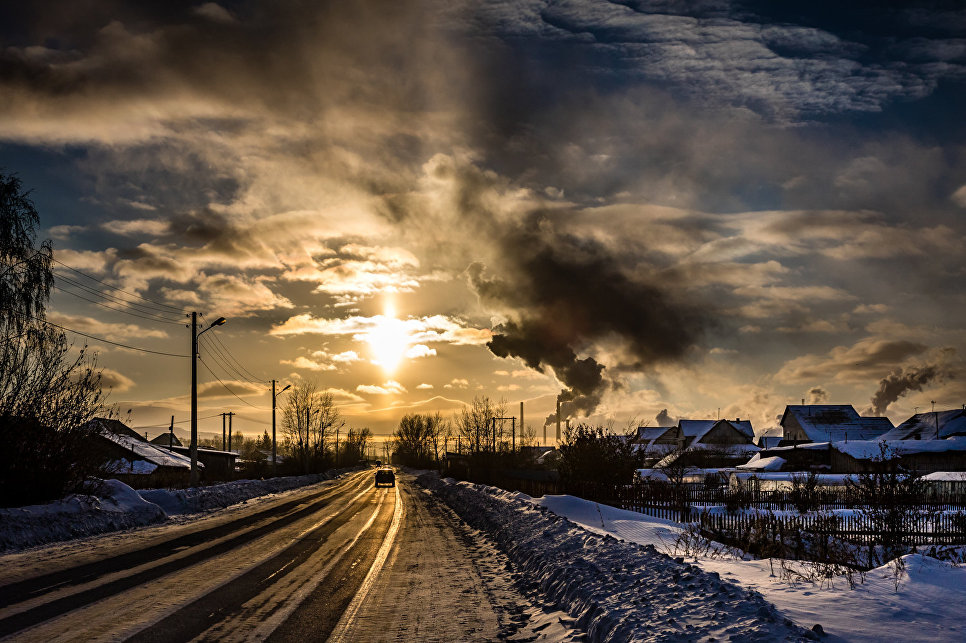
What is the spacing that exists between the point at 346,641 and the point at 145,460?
63.2 m

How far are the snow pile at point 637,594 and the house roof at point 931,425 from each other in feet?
271

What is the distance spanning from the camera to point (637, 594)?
8.48 meters

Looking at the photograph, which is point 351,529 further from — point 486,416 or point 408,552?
point 486,416

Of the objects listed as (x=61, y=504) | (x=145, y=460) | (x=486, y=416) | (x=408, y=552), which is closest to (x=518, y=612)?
(x=408, y=552)

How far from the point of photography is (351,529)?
68.7 feet

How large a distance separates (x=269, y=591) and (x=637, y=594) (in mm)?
5728

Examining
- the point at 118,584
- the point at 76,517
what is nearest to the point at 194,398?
the point at 76,517

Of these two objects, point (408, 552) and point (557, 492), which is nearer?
point (408, 552)

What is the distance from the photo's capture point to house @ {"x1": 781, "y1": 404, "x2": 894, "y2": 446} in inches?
3634

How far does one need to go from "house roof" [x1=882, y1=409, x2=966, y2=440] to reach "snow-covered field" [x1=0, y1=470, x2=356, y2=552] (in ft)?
269

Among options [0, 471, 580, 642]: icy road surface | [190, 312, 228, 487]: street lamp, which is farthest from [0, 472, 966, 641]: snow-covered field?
[190, 312, 228, 487]: street lamp

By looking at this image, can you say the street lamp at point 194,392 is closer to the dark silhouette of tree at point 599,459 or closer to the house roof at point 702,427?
the dark silhouette of tree at point 599,459

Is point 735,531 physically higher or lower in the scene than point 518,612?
lower

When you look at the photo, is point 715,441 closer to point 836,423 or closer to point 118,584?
point 836,423
